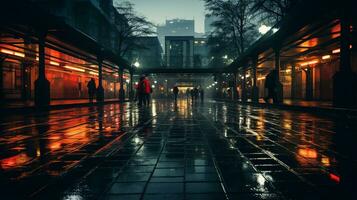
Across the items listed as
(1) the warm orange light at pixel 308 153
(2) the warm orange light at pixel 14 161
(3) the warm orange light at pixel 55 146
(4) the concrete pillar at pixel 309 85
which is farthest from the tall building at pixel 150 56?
(1) the warm orange light at pixel 308 153

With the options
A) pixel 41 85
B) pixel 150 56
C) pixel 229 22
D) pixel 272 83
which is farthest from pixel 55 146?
pixel 150 56

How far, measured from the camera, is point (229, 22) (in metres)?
42.0

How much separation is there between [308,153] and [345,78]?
29.3 feet

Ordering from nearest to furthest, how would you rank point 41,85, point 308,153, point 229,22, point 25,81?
point 308,153
point 41,85
point 25,81
point 229,22

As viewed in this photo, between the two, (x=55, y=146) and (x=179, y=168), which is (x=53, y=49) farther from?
(x=179, y=168)

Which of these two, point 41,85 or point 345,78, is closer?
point 345,78

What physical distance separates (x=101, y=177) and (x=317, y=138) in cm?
416

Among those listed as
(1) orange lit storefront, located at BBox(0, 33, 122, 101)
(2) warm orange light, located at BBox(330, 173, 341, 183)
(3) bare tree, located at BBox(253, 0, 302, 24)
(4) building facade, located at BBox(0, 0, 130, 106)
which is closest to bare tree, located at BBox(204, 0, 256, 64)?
(3) bare tree, located at BBox(253, 0, 302, 24)

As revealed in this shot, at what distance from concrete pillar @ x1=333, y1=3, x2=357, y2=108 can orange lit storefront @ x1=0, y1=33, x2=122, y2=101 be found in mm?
15116

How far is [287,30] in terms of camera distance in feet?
53.5

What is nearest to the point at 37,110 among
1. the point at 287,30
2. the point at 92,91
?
the point at 92,91

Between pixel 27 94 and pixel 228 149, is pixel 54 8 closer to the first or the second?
pixel 27 94

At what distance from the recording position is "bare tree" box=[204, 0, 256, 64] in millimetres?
40406

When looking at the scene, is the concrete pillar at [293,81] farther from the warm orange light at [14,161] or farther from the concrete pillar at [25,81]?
the warm orange light at [14,161]
